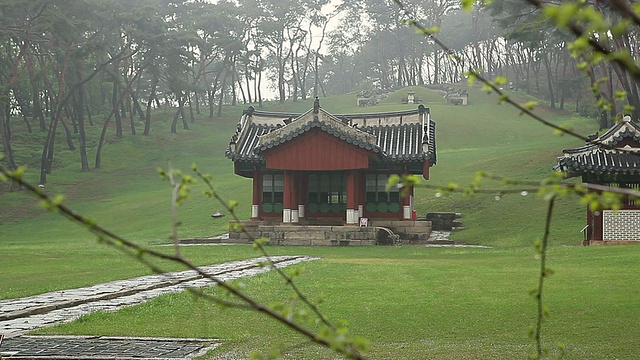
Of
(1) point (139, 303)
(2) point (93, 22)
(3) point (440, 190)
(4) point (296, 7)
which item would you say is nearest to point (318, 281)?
(1) point (139, 303)

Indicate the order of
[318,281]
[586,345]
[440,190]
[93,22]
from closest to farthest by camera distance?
[440,190] → [586,345] → [318,281] → [93,22]

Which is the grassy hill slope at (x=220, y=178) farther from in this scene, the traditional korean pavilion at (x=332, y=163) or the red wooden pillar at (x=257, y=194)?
the traditional korean pavilion at (x=332, y=163)

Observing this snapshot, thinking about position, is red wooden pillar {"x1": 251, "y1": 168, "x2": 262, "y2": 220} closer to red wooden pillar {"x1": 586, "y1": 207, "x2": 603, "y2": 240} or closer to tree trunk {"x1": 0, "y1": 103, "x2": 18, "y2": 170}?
red wooden pillar {"x1": 586, "y1": 207, "x2": 603, "y2": 240}

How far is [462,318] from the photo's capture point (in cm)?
1132

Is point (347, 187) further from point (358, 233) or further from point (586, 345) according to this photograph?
point (586, 345)

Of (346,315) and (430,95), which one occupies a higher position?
(430,95)

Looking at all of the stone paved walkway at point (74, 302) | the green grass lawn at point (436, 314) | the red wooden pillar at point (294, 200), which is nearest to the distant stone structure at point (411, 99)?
the red wooden pillar at point (294, 200)

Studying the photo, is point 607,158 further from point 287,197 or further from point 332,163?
point 287,197

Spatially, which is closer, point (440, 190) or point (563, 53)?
point (440, 190)

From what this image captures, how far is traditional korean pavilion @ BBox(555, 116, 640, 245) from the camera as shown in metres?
26.0

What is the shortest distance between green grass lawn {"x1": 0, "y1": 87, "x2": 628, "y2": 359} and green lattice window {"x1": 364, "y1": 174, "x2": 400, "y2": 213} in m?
3.82

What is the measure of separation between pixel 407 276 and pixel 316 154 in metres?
16.3

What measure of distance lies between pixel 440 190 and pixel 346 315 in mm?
9205

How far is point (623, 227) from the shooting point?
26.4 metres
